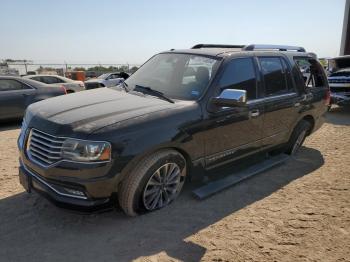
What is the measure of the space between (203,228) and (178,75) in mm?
1921

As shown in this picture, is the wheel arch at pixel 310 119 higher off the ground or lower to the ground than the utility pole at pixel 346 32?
lower

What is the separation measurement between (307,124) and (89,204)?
4187 mm

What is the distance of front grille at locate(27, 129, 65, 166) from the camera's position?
3417mm

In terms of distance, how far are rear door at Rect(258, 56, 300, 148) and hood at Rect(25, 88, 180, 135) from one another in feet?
5.41

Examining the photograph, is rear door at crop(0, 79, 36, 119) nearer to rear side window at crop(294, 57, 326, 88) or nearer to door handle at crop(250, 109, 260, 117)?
door handle at crop(250, 109, 260, 117)

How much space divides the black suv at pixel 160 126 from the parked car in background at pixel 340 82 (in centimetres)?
621

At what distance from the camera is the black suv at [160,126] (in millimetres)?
3404

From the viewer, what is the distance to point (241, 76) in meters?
4.68

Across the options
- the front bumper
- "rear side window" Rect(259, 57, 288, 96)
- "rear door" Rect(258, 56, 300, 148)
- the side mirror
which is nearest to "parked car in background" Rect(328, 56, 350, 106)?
"rear door" Rect(258, 56, 300, 148)

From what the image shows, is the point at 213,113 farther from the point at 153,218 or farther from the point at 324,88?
the point at 324,88

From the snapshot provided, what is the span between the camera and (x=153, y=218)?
3916 mm

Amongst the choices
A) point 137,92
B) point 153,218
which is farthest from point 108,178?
point 137,92

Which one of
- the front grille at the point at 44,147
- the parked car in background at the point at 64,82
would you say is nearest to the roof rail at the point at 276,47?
the front grille at the point at 44,147

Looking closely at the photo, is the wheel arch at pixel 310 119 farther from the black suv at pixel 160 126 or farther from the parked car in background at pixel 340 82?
the parked car in background at pixel 340 82
